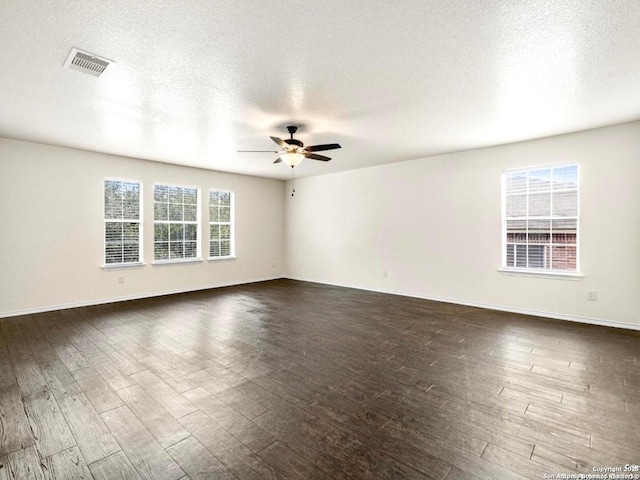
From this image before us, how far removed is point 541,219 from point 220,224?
640 cm

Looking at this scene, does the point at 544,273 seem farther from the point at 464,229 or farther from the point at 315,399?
the point at 315,399

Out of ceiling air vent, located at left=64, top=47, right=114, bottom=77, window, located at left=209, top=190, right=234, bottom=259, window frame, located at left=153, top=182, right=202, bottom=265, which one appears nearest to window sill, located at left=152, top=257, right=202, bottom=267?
window frame, located at left=153, top=182, right=202, bottom=265

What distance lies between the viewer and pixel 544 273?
4.69m

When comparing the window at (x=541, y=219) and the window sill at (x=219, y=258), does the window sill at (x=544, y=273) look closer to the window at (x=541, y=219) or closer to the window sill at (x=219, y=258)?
the window at (x=541, y=219)

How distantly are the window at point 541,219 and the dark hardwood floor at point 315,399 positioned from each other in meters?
1.02

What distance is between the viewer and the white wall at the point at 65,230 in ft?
15.6

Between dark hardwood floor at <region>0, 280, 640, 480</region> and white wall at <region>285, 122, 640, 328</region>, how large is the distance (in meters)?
0.61

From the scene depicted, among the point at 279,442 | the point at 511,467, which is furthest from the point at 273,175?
the point at 511,467

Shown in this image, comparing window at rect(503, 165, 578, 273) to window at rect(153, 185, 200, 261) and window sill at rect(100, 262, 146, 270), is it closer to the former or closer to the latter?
window at rect(153, 185, 200, 261)

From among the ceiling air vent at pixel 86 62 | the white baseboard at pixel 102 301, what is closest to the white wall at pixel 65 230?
the white baseboard at pixel 102 301

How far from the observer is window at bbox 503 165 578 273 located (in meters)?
4.55

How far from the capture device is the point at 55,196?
511 centimetres

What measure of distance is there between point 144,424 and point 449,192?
550 centimetres

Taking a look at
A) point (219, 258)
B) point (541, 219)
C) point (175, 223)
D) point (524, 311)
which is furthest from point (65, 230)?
point (541, 219)
